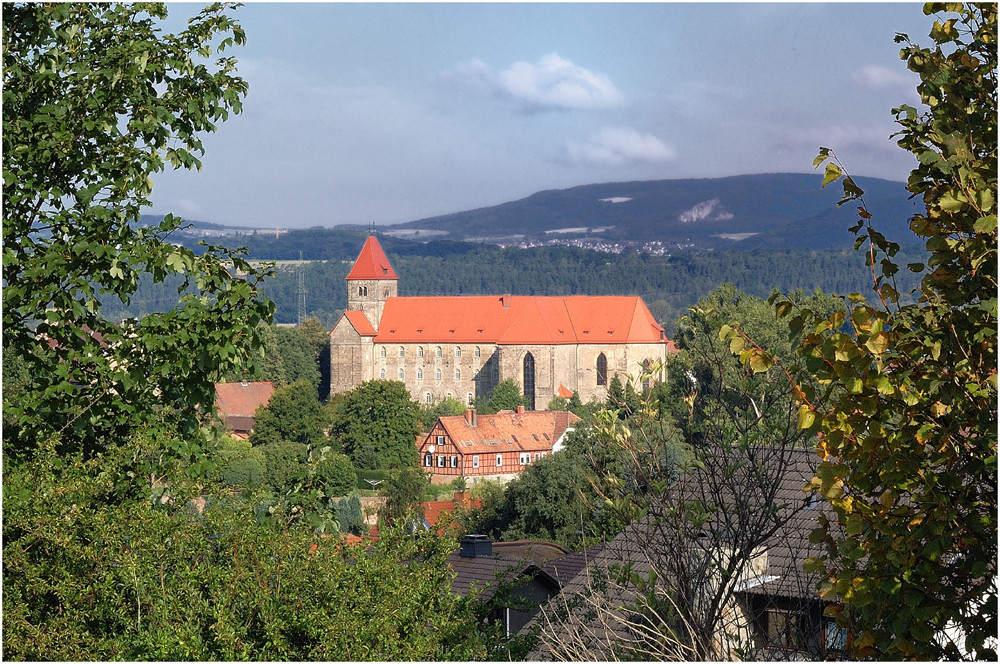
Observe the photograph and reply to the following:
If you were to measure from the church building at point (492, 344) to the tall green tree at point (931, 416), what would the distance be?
272 ft

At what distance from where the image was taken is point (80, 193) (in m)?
6.48

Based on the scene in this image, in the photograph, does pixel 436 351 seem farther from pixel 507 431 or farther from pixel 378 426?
pixel 507 431

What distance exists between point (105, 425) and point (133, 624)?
164 centimetres

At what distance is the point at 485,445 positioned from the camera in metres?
67.7

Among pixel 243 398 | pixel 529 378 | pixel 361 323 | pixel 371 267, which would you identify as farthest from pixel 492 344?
pixel 243 398

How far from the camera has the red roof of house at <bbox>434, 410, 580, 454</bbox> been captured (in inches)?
2655

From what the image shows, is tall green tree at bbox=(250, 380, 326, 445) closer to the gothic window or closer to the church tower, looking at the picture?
the gothic window

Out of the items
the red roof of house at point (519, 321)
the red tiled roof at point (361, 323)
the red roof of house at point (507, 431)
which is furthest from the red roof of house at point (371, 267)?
the red roof of house at point (507, 431)

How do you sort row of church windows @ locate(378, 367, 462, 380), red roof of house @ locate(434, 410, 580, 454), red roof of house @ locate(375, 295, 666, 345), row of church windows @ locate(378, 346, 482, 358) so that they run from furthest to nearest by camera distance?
row of church windows @ locate(378, 367, 462, 380), row of church windows @ locate(378, 346, 482, 358), red roof of house @ locate(375, 295, 666, 345), red roof of house @ locate(434, 410, 580, 454)

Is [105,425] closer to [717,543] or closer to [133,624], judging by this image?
[133,624]

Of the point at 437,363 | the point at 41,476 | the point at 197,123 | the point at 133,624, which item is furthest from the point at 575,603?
the point at 437,363

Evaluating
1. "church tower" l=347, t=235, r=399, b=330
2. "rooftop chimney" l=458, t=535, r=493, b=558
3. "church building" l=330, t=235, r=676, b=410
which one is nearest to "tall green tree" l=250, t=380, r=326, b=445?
"church building" l=330, t=235, r=676, b=410

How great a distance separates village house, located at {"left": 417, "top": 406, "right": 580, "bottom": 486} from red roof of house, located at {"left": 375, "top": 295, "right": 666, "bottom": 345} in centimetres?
1942

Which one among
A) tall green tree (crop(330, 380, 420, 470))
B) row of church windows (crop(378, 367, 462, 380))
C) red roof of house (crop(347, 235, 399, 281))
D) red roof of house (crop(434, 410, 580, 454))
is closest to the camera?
tall green tree (crop(330, 380, 420, 470))
